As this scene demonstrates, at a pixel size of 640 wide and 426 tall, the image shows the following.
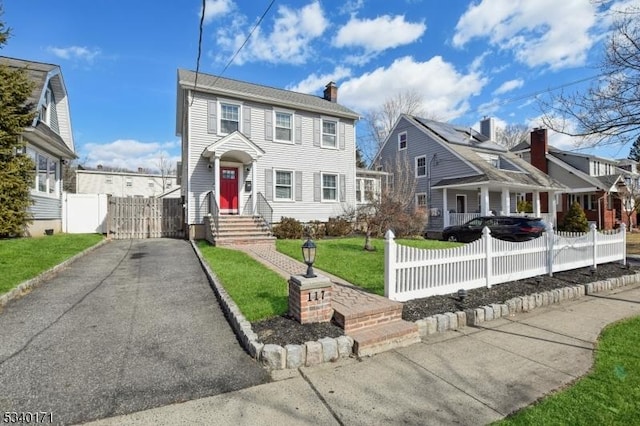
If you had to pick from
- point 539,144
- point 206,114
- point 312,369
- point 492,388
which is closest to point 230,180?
point 206,114

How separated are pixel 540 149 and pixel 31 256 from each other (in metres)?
32.4

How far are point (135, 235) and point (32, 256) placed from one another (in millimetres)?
6287

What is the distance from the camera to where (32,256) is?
8.22 metres

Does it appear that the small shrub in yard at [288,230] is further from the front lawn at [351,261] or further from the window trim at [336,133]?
the window trim at [336,133]

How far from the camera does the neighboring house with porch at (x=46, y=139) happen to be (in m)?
12.0

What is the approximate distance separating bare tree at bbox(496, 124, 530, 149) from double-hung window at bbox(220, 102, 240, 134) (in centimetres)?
3831

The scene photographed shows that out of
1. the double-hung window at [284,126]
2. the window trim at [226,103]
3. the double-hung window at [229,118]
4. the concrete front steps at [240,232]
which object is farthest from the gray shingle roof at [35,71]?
the double-hung window at [284,126]

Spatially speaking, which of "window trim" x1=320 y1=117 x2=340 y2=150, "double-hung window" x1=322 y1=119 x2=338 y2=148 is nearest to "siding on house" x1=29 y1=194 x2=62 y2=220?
"window trim" x1=320 y1=117 x2=340 y2=150

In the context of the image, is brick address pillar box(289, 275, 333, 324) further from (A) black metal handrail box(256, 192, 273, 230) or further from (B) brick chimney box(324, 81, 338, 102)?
(B) brick chimney box(324, 81, 338, 102)

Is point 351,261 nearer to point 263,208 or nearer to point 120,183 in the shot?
point 263,208

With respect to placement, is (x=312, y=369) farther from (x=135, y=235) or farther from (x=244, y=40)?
(x=135, y=235)

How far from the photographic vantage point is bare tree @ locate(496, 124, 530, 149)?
138ft

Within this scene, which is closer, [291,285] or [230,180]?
[291,285]

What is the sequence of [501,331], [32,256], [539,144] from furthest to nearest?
1. [539,144]
2. [32,256]
3. [501,331]
